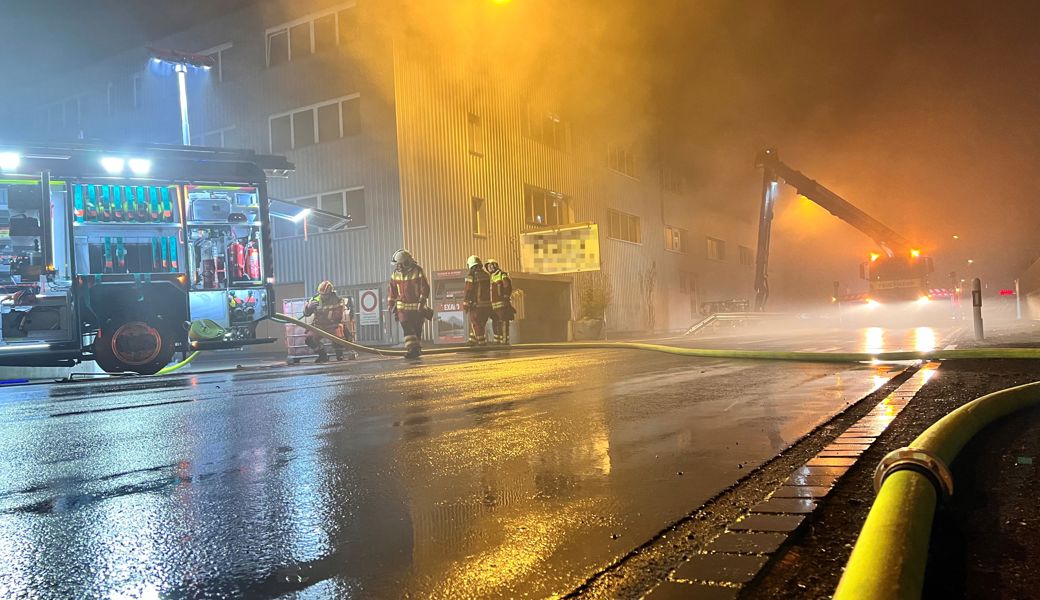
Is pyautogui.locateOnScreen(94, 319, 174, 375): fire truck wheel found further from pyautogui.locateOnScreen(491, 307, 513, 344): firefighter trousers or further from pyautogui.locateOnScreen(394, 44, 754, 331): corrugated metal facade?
pyautogui.locateOnScreen(394, 44, 754, 331): corrugated metal facade

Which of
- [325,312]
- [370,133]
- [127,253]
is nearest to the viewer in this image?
[127,253]

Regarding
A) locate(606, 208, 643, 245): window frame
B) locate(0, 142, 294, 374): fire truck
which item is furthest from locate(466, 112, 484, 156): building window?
locate(0, 142, 294, 374): fire truck

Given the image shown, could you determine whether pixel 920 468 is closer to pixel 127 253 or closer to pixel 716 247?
pixel 127 253

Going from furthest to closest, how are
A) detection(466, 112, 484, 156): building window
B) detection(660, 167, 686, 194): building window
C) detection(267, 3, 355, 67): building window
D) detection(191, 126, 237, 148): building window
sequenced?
detection(660, 167, 686, 194): building window
detection(191, 126, 237, 148): building window
detection(466, 112, 484, 156): building window
detection(267, 3, 355, 67): building window

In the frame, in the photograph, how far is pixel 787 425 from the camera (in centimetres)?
415

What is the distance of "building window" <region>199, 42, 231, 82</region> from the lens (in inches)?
931

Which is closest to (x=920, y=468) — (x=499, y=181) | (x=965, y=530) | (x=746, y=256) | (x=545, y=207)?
(x=965, y=530)

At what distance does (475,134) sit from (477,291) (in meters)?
10.5

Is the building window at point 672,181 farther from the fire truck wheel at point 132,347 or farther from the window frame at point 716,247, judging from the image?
the fire truck wheel at point 132,347

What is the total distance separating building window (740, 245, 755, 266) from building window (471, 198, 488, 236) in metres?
28.1

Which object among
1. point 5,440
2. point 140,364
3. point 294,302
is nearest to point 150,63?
point 294,302

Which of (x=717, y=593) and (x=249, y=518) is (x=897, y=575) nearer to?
(x=717, y=593)

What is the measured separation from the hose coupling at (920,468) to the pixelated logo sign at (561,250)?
21.2m

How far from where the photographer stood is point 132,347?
10.0 m
